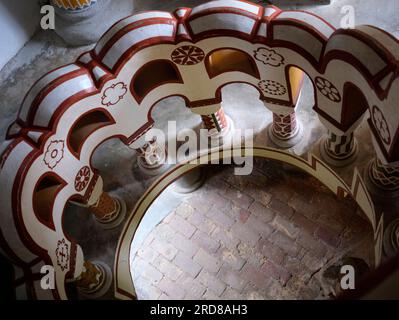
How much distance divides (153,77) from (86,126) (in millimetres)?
954

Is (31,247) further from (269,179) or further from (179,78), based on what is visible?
(269,179)

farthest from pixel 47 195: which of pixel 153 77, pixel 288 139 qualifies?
pixel 288 139

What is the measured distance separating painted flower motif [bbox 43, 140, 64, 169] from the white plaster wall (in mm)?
2750

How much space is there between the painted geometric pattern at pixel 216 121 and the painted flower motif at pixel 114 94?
4.38 feet

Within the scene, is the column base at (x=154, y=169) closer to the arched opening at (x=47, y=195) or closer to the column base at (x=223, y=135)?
the column base at (x=223, y=135)

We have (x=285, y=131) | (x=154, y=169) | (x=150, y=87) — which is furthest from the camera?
Answer: (x=154, y=169)

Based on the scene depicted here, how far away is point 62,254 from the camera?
5.62 meters

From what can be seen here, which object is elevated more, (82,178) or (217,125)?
(217,125)

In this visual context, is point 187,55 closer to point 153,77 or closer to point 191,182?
point 153,77

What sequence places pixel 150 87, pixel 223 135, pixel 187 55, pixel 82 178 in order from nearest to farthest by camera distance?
pixel 187 55, pixel 82 178, pixel 150 87, pixel 223 135

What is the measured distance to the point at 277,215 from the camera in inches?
335

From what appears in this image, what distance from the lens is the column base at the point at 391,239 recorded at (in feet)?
18.3

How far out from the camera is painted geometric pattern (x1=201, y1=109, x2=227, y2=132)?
6.86 meters

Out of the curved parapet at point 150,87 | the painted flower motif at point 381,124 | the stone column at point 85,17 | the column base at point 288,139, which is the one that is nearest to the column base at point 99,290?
the curved parapet at point 150,87
